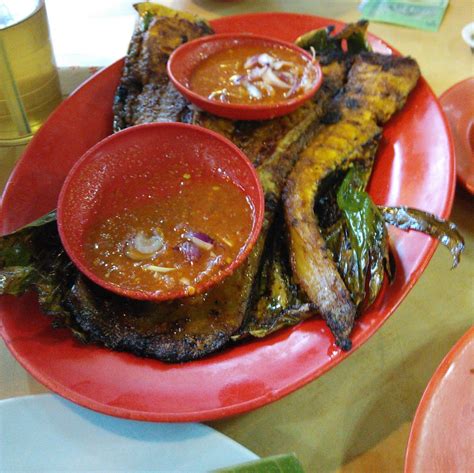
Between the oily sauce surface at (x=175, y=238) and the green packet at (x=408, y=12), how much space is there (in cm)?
159

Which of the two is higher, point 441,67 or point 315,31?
point 315,31

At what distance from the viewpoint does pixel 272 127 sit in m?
1.58


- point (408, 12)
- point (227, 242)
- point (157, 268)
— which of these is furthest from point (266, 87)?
point (408, 12)

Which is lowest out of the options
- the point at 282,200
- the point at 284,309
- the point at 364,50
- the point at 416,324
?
the point at 416,324

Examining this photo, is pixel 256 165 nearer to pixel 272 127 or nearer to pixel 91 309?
pixel 272 127

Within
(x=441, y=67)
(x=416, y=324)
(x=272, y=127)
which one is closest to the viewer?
(x=416, y=324)

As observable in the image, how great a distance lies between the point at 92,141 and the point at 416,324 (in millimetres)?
1156

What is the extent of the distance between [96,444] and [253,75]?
1.19 metres

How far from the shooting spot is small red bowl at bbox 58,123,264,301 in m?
1.25

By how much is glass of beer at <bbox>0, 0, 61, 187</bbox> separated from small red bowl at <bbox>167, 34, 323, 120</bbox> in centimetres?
44

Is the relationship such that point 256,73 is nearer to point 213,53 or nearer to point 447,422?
point 213,53

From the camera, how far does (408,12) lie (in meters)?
2.43

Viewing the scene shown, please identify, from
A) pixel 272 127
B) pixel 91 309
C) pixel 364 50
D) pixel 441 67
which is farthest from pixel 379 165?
pixel 91 309

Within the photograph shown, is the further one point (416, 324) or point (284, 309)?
point (416, 324)
